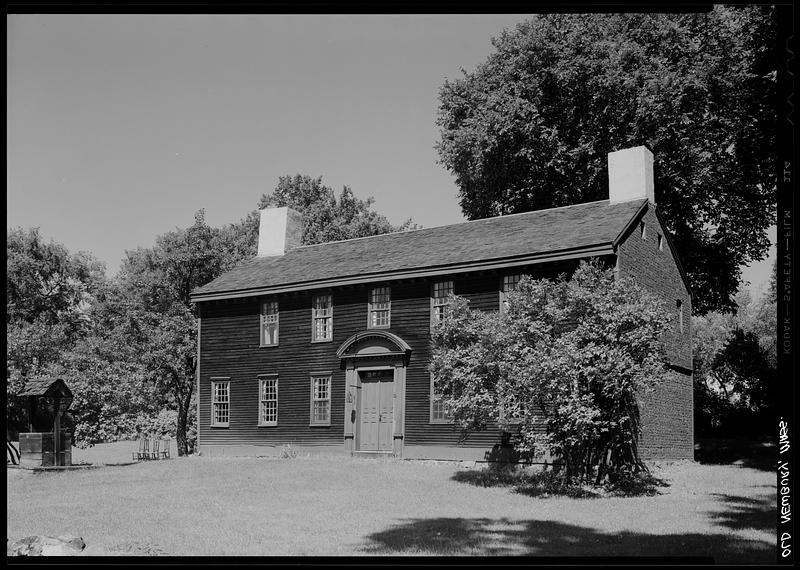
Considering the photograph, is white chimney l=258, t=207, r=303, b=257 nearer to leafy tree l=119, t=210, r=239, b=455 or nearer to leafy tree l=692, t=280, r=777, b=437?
leafy tree l=119, t=210, r=239, b=455

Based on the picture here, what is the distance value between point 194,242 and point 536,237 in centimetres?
2055

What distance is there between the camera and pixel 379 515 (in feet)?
50.2

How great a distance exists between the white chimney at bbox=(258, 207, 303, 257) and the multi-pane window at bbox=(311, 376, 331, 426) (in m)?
7.38

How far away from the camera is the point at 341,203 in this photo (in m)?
54.4

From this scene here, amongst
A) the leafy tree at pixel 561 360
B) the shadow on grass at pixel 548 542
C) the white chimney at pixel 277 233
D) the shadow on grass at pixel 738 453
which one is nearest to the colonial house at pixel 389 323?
the shadow on grass at pixel 738 453

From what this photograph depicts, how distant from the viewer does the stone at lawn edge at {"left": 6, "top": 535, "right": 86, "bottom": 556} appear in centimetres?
1173

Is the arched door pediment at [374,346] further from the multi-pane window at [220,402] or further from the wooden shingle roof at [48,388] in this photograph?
the wooden shingle roof at [48,388]

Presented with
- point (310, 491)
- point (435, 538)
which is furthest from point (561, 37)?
point (435, 538)

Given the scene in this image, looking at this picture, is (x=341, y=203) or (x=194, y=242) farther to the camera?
(x=341, y=203)

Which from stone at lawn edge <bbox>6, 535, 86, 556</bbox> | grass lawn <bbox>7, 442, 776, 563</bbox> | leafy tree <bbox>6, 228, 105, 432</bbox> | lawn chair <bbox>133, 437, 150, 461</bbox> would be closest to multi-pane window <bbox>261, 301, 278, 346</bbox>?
grass lawn <bbox>7, 442, 776, 563</bbox>

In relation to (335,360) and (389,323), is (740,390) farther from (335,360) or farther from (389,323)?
(335,360)

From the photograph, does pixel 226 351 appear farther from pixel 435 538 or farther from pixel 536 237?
pixel 435 538

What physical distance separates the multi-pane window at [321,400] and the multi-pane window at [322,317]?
1.36 metres
